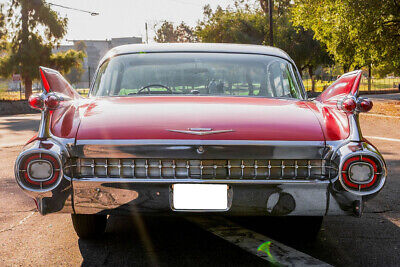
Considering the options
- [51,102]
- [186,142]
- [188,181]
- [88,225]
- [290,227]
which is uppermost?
[51,102]

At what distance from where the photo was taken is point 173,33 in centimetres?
8650

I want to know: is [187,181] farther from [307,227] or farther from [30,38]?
[30,38]

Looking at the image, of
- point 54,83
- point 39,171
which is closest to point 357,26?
point 54,83

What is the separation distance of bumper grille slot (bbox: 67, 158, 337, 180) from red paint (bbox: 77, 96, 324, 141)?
5.7 inches

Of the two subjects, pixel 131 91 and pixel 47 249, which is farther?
pixel 131 91

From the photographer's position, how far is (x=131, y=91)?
4102 mm

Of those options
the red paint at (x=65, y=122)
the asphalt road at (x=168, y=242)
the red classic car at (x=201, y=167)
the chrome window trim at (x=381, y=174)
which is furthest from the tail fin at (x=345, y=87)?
the red paint at (x=65, y=122)

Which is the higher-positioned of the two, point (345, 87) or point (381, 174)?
point (345, 87)

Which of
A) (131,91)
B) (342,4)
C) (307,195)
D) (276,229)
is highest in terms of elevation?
(342,4)

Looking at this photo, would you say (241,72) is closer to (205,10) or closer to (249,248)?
(249,248)

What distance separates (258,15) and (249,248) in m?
43.0

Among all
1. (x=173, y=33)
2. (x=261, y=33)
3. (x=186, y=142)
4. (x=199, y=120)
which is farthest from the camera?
(x=173, y=33)

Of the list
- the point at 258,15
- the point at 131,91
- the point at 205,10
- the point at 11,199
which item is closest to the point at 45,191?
the point at 131,91

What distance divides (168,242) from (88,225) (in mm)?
622
